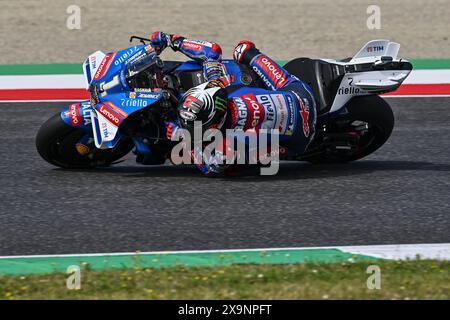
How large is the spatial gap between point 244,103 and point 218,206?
0.90 metres

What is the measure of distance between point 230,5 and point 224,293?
12007 millimetres

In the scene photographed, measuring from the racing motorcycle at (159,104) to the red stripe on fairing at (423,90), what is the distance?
13.0ft

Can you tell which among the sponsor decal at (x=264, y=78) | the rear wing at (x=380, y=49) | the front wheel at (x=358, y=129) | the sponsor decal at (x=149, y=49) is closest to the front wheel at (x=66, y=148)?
the sponsor decal at (x=149, y=49)

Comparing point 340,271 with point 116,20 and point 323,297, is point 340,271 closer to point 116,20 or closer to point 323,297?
point 323,297

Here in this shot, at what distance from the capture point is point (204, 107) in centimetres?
771

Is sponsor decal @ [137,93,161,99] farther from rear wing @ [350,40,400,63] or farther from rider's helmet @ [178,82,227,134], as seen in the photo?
rear wing @ [350,40,400,63]

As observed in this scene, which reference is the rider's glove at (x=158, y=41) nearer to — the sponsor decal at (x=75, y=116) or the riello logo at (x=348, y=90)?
the sponsor decal at (x=75, y=116)

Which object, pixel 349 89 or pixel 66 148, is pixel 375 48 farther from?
pixel 66 148

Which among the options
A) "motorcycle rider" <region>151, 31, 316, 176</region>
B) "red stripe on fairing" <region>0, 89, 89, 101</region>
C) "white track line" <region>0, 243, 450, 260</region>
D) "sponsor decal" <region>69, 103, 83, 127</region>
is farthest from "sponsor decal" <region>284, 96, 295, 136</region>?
"red stripe on fairing" <region>0, 89, 89, 101</region>

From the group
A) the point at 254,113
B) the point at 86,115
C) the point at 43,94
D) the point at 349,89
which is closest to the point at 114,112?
the point at 86,115

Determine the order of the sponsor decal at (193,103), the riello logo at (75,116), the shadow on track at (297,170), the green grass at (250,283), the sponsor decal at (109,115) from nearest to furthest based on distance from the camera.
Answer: the green grass at (250,283) → the sponsor decal at (193,103) → the sponsor decal at (109,115) → the riello logo at (75,116) → the shadow on track at (297,170)

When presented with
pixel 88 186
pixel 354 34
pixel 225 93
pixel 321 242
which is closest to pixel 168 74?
pixel 225 93

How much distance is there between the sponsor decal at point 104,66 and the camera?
320 inches

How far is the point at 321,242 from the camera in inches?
270
